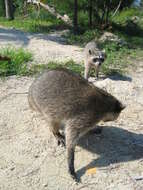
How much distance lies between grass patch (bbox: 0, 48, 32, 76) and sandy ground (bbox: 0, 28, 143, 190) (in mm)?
590

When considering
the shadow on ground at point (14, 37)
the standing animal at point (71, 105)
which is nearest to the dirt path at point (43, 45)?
the shadow on ground at point (14, 37)

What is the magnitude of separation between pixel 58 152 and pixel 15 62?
2.63 m

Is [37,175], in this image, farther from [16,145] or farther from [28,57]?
[28,57]

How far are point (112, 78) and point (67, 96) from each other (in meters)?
2.49

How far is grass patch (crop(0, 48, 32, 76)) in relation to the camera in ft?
19.8

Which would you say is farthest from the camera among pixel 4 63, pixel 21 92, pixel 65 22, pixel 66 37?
pixel 65 22

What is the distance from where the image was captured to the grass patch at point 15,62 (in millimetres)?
6047

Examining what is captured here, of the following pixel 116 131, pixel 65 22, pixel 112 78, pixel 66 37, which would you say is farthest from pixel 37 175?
pixel 65 22

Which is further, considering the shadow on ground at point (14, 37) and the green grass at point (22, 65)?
the shadow on ground at point (14, 37)

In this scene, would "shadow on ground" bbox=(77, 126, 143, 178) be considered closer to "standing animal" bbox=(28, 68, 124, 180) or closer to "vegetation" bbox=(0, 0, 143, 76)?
"standing animal" bbox=(28, 68, 124, 180)

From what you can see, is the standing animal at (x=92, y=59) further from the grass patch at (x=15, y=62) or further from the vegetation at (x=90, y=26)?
the grass patch at (x=15, y=62)

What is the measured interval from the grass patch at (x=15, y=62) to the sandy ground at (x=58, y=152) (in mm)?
590

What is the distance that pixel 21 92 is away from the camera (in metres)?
5.43

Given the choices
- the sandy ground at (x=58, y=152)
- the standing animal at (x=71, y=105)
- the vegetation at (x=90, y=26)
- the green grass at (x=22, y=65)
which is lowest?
the vegetation at (x=90, y=26)
